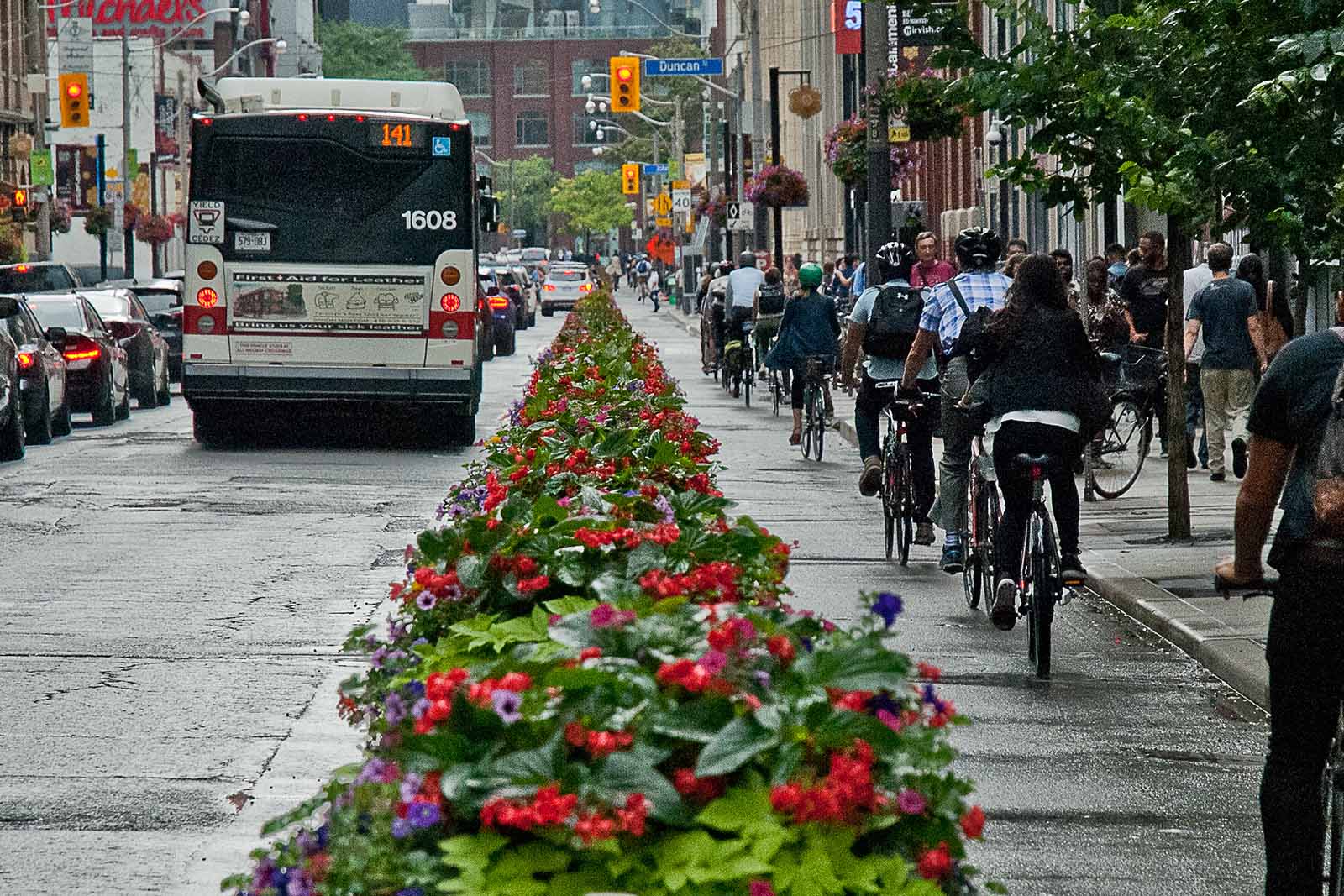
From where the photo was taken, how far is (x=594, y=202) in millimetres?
158625

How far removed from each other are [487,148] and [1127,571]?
547ft

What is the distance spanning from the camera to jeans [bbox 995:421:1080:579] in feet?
34.0

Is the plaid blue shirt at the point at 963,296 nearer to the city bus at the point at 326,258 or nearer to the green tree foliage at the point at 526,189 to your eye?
the city bus at the point at 326,258

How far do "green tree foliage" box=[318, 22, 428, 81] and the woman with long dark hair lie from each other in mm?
146445

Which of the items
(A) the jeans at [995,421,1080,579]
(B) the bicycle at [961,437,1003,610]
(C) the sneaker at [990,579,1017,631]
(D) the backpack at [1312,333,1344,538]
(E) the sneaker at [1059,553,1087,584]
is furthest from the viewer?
Result: (B) the bicycle at [961,437,1003,610]

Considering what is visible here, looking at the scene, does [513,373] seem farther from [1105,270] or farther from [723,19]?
[723,19]

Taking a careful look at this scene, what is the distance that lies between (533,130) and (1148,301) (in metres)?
160

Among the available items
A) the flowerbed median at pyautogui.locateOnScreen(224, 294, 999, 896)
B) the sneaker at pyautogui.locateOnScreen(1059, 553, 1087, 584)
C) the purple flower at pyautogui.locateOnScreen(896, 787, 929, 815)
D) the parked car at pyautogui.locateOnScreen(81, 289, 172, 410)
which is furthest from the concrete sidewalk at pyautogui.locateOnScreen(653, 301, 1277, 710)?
the parked car at pyautogui.locateOnScreen(81, 289, 172, 410)

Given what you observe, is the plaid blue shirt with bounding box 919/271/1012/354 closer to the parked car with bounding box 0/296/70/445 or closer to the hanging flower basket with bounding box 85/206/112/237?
the parked car with bounding box 0/296/70/445

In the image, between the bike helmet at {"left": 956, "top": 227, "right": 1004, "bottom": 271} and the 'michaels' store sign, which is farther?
the 'michaels' store sign

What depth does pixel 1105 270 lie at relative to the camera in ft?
65.7

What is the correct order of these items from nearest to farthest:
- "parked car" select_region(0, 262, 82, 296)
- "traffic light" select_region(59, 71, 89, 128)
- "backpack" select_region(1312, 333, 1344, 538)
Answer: "backpack" select_region(1312, 333, 1344, 538) → "parked car" select_region(0, 262, 82, 296) → "traffic light" select_region(59, 71, 89, 128)

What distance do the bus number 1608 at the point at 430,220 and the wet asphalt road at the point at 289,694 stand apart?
4221mm

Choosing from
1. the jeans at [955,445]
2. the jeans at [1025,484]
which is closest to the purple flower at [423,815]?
the jeans at [1025,484]
